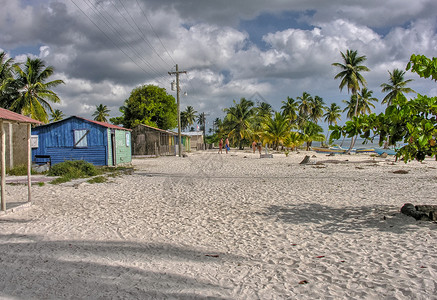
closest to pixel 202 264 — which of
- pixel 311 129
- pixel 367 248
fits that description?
pixel 367 248

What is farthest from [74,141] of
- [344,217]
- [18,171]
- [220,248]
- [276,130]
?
[276,130]

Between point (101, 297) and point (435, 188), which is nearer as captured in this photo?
point (101, 297)

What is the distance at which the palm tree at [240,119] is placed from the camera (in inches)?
1927

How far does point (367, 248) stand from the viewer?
184 inches

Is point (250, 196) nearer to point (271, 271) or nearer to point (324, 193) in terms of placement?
point (324, 193)

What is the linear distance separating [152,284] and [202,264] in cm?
81

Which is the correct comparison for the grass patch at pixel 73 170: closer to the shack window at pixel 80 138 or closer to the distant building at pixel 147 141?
the shack window at pixel 80 138

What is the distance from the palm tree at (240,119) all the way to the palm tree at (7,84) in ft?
93.1

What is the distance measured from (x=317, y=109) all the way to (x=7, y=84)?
158ft

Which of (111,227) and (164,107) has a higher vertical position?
(164,107)

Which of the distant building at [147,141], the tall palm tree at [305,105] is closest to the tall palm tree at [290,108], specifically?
the tall palm tree at [305,105]

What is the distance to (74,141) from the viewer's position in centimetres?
1712

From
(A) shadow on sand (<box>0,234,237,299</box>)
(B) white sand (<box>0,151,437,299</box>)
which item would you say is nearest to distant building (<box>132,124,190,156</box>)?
(B) white sand (<box>0,151,437,299</box>)

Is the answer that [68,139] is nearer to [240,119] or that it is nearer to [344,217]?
[344,217]
